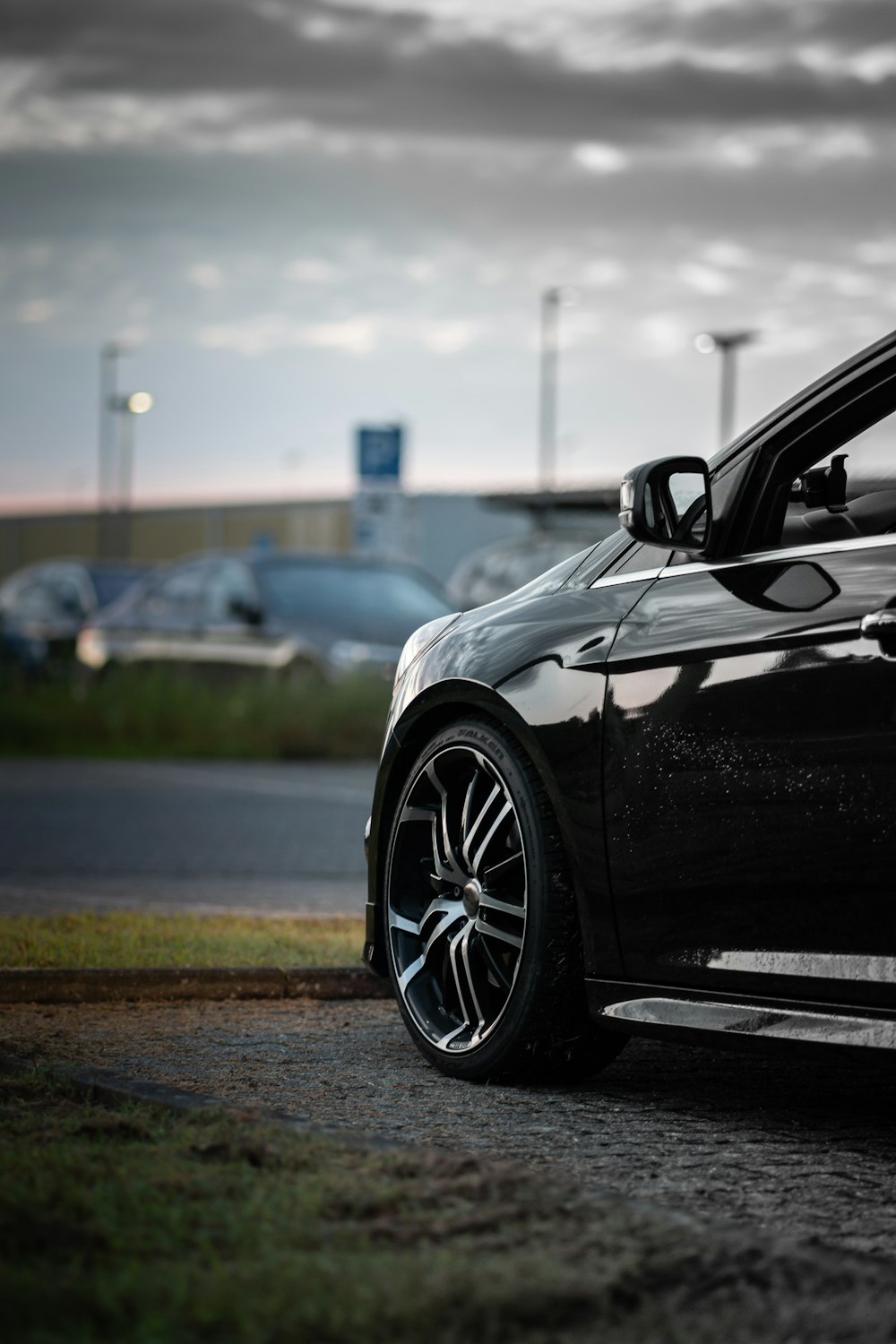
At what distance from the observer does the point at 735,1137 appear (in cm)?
434

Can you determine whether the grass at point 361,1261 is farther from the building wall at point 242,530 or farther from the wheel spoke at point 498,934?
the building wall at point 242,530

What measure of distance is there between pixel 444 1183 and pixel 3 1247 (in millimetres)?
738

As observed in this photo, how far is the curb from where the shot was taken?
5934mm

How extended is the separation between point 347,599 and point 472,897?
536 inches

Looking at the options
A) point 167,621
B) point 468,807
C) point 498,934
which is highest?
point 167,621

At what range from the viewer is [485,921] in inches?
192

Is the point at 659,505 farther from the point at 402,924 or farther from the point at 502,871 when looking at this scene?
the point at 402,924

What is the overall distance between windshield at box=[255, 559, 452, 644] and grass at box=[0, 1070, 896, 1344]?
14.5m

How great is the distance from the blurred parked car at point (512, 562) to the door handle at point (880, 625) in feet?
55.0

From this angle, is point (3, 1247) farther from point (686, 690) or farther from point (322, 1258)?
point (686, 690)

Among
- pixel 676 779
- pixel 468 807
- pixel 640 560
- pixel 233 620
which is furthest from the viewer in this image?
pixel 233 620

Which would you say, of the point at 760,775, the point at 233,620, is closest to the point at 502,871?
the point at 760,775

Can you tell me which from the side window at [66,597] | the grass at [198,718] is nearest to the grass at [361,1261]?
the grass at [198,718]

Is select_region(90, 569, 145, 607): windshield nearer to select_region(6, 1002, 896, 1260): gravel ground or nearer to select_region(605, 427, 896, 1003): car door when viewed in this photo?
select_region(6, 1002, 896, 1260): gravel ground
